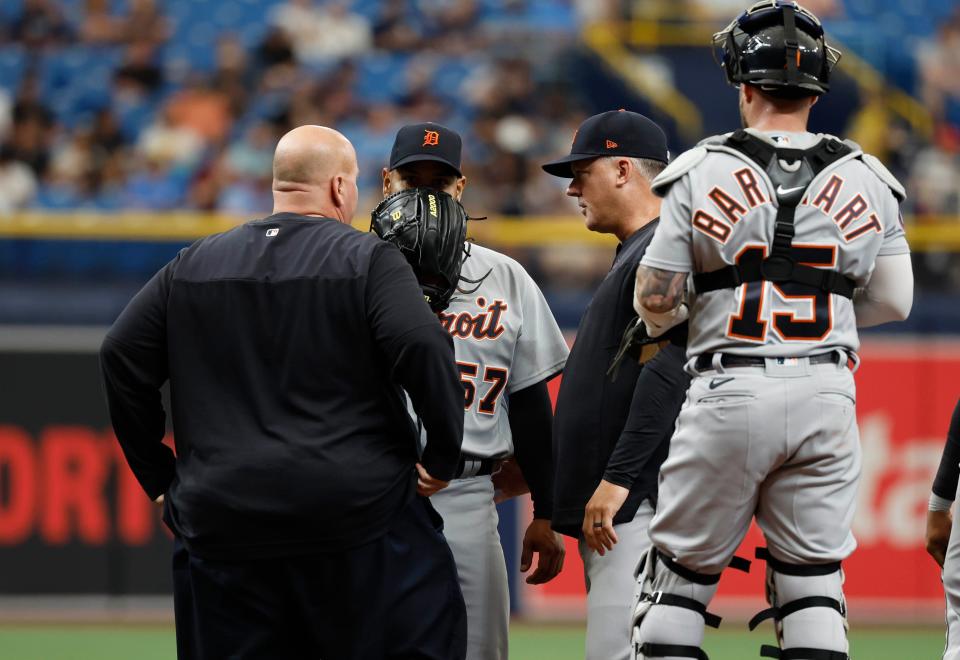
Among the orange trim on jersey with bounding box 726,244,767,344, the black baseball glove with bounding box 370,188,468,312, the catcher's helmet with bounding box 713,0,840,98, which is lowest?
the orange trim on jersey with bounding box 726,244,767,344

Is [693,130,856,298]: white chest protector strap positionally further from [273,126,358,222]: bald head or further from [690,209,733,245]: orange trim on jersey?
[273,126,358,222]: bald head

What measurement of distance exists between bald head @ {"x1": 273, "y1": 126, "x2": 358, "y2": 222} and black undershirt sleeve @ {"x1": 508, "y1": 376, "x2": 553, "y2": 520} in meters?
1.11

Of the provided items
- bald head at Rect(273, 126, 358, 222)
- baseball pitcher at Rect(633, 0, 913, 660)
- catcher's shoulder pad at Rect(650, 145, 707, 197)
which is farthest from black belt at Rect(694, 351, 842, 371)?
bald head at Rect(273, 126, 358, 222)

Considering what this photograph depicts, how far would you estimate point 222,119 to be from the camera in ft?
37.4

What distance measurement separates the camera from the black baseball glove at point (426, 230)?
160 inches

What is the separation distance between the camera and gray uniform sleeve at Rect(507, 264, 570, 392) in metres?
4.44

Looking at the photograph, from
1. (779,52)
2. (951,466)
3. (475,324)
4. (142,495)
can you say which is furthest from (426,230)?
(142,495)

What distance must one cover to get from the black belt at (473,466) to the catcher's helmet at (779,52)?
4.67 ft

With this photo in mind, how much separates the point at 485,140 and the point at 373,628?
809 centimetres

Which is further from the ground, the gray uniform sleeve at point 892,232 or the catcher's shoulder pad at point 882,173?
the catcher's shoulder pad at point 882,173

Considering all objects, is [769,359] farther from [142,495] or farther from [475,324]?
[142,495]

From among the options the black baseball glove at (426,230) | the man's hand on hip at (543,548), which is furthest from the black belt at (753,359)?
the man's hand on hip at (543,548)

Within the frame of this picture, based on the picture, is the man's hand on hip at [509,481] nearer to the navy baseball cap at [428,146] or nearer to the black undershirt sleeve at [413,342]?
the navy baseball cap at [428,146]

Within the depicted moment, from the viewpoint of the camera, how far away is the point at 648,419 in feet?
13.1
